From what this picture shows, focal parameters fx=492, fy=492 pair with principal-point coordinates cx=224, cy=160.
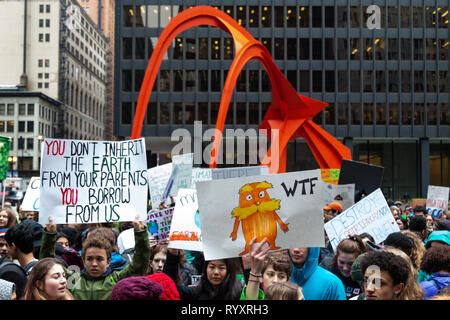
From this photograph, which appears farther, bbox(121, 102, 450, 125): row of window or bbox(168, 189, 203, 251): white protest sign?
bbox(121, 102, 450, 125): row of window

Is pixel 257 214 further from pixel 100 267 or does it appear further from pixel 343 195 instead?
pixel 343 195

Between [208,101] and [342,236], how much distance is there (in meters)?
40.8

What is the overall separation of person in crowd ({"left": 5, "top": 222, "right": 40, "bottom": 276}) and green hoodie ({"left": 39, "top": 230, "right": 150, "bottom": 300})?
487mm

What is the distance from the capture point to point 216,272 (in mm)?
4230

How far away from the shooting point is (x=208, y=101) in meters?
46.5

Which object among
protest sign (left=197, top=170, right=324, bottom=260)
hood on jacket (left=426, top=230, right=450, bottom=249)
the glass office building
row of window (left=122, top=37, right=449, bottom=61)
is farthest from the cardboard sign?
row of window (left=122, top=37, right=449, bottom=61)

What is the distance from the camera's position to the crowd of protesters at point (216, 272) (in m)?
3.41

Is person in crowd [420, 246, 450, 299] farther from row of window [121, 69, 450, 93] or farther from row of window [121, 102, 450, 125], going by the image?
row of window [121, 69, 450, 93]

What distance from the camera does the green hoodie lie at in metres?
4.29

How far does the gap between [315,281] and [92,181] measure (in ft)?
8.88

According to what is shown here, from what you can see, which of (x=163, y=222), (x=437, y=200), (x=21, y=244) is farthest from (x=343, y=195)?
(x=21, y=244)

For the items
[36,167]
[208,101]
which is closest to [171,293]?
[208,101]

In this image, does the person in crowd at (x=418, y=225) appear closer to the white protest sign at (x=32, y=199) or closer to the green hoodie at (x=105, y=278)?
the green hoodie at (x=105, y=278)
